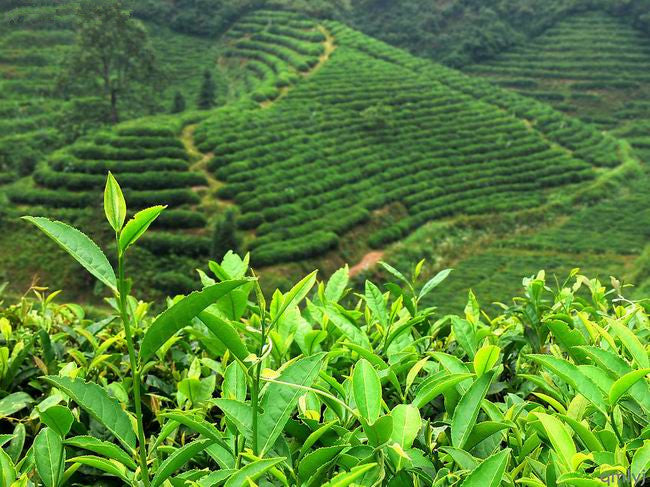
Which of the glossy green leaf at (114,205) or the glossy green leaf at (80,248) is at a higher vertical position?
the glossy green leaf at (114,205)

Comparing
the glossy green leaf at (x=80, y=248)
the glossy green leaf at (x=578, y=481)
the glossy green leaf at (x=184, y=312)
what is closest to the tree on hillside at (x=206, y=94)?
the glossy green leaf at (x=80, y=248)

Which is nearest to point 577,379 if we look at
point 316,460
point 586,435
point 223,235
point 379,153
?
point 586,435

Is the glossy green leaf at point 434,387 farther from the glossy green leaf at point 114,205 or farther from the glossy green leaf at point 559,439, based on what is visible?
the glossy green leaf at point 114,205

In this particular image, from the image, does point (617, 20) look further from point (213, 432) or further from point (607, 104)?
point (213, 432)

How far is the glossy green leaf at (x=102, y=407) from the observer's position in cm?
101

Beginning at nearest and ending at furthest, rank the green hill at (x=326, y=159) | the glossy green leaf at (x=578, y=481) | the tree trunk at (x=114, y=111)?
the glossy green leaf at (x=578, y=481) < the green hill at (x=326, y=159) < the tree trunk at (x=114, y=111)

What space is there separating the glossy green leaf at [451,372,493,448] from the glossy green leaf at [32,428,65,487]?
78 cm

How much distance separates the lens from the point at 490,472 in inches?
35.1

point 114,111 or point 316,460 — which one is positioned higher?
point 316,460

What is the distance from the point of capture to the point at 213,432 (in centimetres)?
107

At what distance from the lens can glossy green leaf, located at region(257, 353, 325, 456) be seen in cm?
105

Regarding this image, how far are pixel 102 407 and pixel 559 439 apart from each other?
0.84 m

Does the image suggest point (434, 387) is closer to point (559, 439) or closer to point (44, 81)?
point (559, 439)

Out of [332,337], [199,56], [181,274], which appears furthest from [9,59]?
[332,337]
